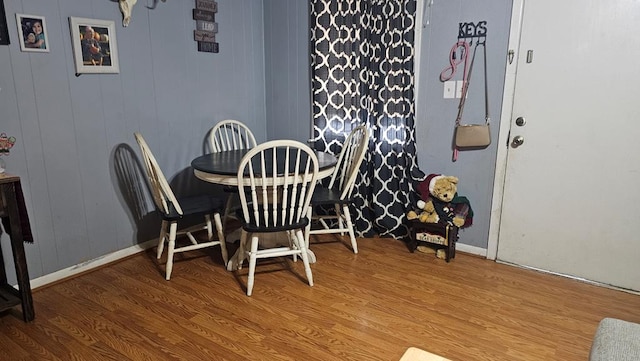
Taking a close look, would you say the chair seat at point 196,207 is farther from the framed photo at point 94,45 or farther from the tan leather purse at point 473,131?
the tan leather purse at point 473,131

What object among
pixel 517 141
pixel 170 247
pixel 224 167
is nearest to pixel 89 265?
pixel 170 247

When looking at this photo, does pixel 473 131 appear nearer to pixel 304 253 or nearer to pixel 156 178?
pixel 304 253

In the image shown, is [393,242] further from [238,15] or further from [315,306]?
[238,15]

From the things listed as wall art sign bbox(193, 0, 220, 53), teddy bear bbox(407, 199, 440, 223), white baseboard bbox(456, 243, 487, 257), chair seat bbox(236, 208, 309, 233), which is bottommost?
white baseboard bbox(456, 243, 487, 257)

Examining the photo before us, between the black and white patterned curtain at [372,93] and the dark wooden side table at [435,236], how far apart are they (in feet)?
0.81

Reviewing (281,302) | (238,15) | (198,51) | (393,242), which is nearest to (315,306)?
(281,302)

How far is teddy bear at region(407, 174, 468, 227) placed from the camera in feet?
9.72

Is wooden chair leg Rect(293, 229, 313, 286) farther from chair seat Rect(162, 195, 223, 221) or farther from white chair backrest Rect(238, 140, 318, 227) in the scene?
chair seat Rect(162, 195, 223, 221)

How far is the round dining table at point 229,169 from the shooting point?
8.01 feet

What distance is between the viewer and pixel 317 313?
2.29m

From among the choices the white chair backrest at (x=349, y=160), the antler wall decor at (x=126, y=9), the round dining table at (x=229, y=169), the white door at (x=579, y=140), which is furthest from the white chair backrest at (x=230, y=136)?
the white door at (x=579, y=140)

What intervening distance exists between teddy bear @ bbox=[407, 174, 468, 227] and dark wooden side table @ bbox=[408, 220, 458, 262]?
1.6 inches

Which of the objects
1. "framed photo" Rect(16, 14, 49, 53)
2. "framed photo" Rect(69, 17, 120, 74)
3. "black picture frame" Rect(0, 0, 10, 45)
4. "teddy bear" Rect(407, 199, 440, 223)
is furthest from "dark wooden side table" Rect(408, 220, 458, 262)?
"black picture frame" Rect(0, 0, 10, 45)

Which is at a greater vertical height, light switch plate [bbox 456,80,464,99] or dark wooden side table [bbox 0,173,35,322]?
light switch plate [bbox 456,80,464,99]
